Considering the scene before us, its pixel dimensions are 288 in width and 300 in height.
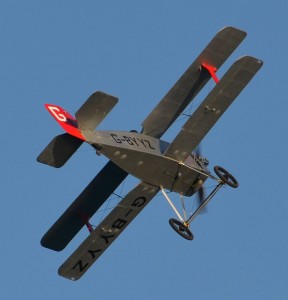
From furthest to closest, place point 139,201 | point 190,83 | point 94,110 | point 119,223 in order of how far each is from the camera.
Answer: point 119,223, point 190,83, point 139,201, point 94,110

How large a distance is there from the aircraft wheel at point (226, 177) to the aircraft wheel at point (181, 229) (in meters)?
1.59

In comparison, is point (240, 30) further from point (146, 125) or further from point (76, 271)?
point (76, 271)

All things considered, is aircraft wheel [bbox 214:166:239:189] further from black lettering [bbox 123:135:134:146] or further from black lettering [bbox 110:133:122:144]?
black lettering [bbox 110:133:122:144]

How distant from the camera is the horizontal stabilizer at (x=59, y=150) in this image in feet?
100

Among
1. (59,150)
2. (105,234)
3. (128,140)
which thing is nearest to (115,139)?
(128,140)

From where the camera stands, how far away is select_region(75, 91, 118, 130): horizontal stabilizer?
30.4 m

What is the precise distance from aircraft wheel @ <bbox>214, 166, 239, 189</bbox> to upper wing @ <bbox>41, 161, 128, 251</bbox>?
8.49 ft

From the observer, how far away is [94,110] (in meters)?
30.5

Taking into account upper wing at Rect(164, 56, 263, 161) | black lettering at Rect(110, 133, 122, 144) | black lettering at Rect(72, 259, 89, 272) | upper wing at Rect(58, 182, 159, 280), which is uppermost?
upper wing at Rect(164, 56, 263, 161)

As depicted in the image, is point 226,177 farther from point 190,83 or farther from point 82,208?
point 82,208

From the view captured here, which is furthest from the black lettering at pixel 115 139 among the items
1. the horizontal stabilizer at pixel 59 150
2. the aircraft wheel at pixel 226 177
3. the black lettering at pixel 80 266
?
the black lettering at pixel 80 266

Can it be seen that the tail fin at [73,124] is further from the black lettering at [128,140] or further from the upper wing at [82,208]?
the upper wing at [82,208]

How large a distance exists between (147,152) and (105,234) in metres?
3.05

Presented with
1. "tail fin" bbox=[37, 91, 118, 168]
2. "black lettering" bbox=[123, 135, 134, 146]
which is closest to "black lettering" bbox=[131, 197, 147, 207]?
"black lettering" bbox=[123, 135, 134, 146]
